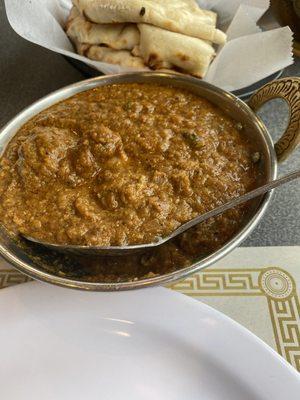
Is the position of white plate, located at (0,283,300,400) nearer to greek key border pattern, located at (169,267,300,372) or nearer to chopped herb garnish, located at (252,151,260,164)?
greek key border pattern, located at (169,267,300,372)

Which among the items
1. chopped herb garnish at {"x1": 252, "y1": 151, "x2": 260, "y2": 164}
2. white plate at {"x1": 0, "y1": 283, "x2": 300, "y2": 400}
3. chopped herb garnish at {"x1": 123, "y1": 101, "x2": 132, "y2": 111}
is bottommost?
white plate at {"x1": 0, "y1": 283, "x2": 300, "y2": 400}

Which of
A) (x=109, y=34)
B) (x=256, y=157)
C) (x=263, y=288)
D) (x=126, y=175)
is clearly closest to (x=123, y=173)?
(x=126, y=175)

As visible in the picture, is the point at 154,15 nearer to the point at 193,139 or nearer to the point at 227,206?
the point at 193,139

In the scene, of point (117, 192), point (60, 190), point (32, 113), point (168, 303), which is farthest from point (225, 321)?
point (32, 113)

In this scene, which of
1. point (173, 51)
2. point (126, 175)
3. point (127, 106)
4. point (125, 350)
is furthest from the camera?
point (173, 51)

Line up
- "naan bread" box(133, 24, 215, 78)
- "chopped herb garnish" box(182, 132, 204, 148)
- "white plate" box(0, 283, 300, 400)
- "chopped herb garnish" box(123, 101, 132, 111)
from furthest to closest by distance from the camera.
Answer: "naan bread" box(133, 24, 215, 78) < "chopped herb garnish" box(123, 101, 132, 111) < "chopped herb garnish" box(182, 132, 204, 148) < "white plate" box(0, 283, 300, 400)

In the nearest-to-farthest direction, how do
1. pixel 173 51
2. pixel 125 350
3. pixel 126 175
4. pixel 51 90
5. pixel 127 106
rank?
pixel 125 350 → pixel 126 175 → pixel 127 106 → pixel 173 51 → pixel 51 90

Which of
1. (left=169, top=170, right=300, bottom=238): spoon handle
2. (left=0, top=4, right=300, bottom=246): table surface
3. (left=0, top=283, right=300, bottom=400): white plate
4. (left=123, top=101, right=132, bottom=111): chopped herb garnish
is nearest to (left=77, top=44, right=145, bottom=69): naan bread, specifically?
(left=0, top=4, right=300, bottom=246): table surface
